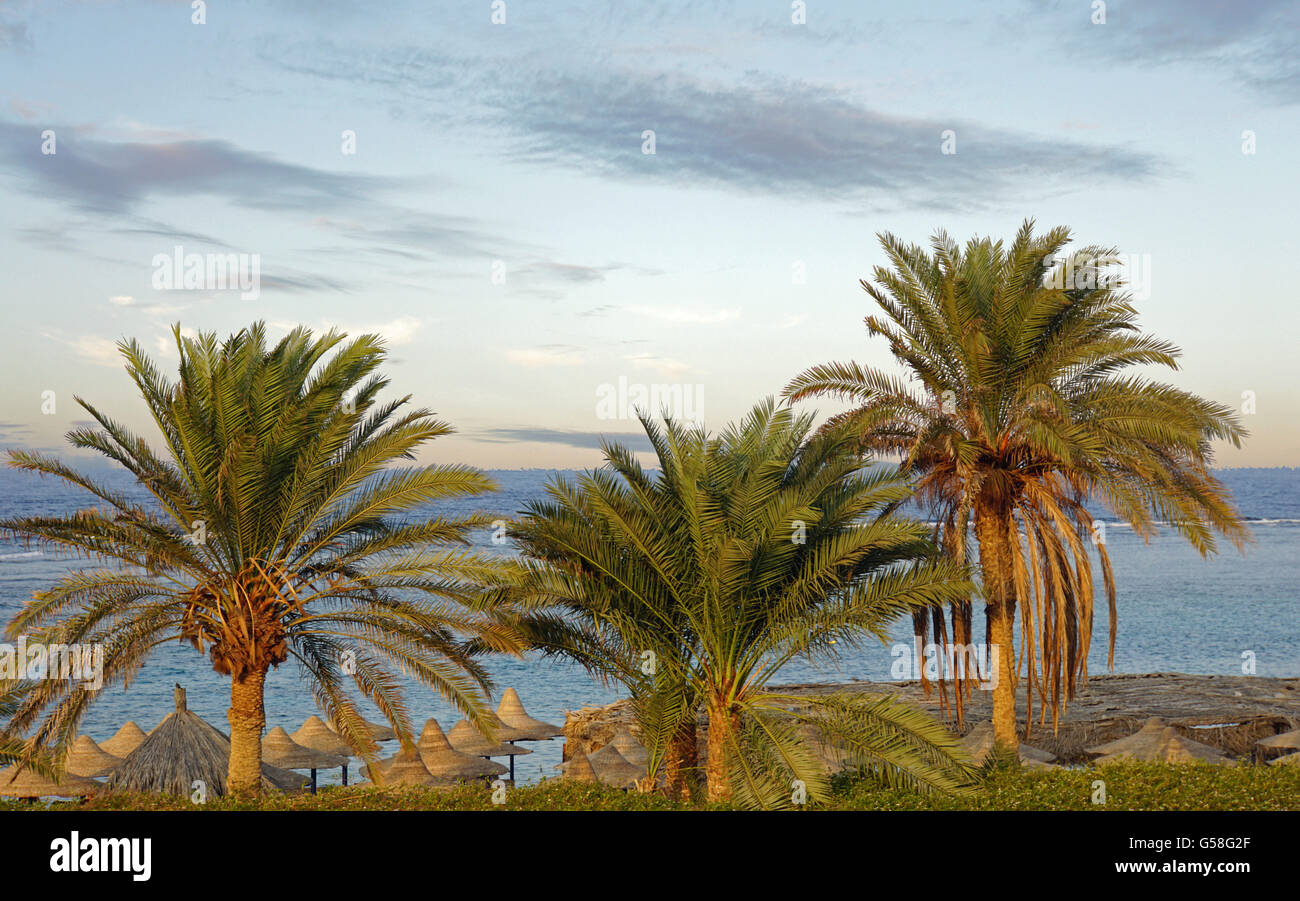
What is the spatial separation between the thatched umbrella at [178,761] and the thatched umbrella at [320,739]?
4.83 meters

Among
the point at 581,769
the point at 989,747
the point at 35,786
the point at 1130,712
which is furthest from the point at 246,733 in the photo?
the point at 1130,712

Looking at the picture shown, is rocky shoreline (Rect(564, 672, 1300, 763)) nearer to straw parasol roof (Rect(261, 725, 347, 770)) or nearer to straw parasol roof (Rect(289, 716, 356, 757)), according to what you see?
straw parasol roof (Rect(289, 716, 356, 757))

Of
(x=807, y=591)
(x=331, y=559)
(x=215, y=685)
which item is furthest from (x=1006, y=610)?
(x=215, y=685)

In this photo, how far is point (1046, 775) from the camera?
14711 mm

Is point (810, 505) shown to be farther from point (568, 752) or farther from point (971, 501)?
point (568, 752)

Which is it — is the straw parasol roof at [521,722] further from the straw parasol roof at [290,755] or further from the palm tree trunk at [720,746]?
the palm tree trunk at [720,746]

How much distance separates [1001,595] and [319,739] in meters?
15.3

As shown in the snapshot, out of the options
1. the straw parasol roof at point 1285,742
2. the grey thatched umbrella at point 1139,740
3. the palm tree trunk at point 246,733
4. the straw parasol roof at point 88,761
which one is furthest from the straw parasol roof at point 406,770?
the straw parasol roof at point 1285,742

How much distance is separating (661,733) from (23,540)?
8.23 metres

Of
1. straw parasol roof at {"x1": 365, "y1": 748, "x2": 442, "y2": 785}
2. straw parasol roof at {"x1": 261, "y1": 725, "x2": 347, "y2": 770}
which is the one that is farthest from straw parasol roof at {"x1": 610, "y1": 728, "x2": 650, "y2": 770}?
straw parasol roof at {"x1": 261, "y1": 725, "x2": 347, "y2": 770}

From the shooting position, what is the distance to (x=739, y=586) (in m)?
14.3
